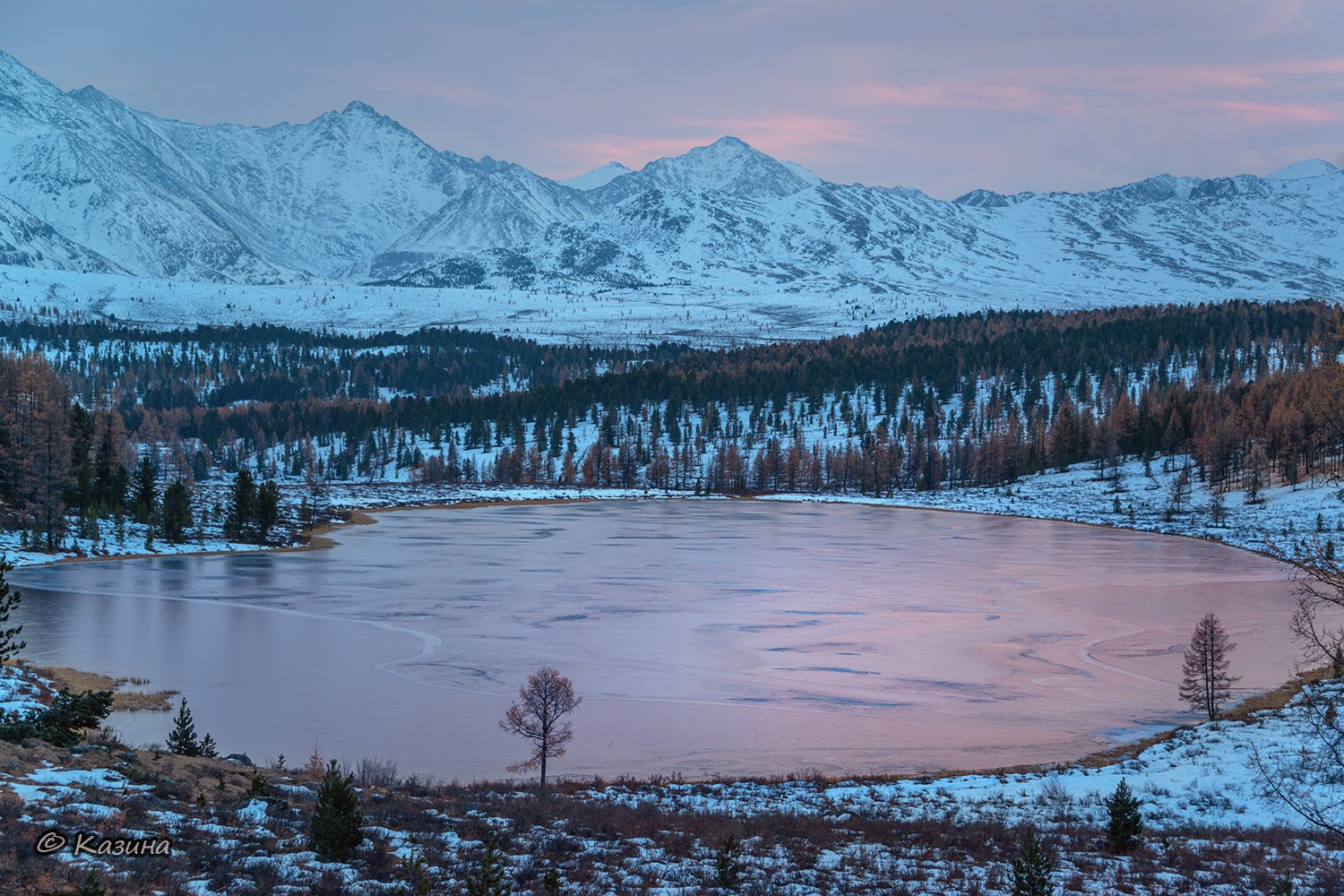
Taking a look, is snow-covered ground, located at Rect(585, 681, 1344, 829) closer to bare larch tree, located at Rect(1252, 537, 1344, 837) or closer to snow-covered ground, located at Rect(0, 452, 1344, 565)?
bare larch tree, located at Rect(1252, 537, 1344, 837)

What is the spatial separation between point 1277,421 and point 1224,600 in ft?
197

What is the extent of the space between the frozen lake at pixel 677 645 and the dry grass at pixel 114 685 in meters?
1.13

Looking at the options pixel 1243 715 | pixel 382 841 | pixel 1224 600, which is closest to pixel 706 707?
pixel 1243 715

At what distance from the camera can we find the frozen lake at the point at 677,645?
32125 mm

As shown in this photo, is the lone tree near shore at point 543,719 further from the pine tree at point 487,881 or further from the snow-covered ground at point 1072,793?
the pine tree at point 487,881

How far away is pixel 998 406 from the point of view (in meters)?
194

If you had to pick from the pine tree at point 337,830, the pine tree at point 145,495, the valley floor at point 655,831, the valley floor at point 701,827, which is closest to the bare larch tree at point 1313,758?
the valley floor at point 701,827

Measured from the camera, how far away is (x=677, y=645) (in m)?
46.7

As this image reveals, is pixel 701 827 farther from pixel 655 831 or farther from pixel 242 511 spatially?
pixel 242 511

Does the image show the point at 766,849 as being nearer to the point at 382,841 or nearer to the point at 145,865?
the point at 382,841

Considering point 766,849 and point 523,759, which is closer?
point 766,849

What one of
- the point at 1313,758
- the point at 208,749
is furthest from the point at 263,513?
the point at 1313,758

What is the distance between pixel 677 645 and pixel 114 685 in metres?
22.7

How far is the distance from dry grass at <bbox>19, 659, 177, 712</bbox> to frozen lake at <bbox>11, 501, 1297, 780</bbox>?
1.13 metres
